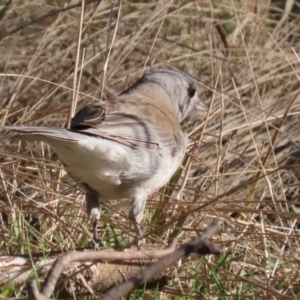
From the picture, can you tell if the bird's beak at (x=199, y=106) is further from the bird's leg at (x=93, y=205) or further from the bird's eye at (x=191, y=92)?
the bird's leg at (x=93, y=205)

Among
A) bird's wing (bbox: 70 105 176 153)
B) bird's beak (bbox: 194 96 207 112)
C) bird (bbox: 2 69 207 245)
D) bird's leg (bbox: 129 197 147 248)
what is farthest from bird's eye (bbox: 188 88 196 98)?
bird's leg (bbox: 129 197 147 248)

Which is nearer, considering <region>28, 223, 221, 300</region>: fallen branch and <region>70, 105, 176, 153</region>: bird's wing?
<region>28, 223, 221, 300</region>: fallen branch

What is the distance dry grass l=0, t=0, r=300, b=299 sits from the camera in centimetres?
387

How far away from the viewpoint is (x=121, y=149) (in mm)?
3684

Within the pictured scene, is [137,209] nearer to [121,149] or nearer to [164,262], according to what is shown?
[121,149]

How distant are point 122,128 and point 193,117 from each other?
1.86 meters

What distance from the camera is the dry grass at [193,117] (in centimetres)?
387

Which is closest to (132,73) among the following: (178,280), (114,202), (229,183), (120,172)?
(229,183)

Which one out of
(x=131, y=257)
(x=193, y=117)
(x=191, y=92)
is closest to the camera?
(x=131, y=257)

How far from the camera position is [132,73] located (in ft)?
20.5

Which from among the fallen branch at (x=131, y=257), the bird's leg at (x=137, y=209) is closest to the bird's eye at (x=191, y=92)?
the bird's leg at (x=137, y=209)

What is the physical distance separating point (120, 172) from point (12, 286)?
0.92m

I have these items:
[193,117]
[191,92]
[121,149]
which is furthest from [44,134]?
[193,117]

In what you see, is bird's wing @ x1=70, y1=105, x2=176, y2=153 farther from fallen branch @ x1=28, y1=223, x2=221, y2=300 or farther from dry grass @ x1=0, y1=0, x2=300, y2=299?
fallen branch @ x1=28, y1=223, x2=221, y2=300
